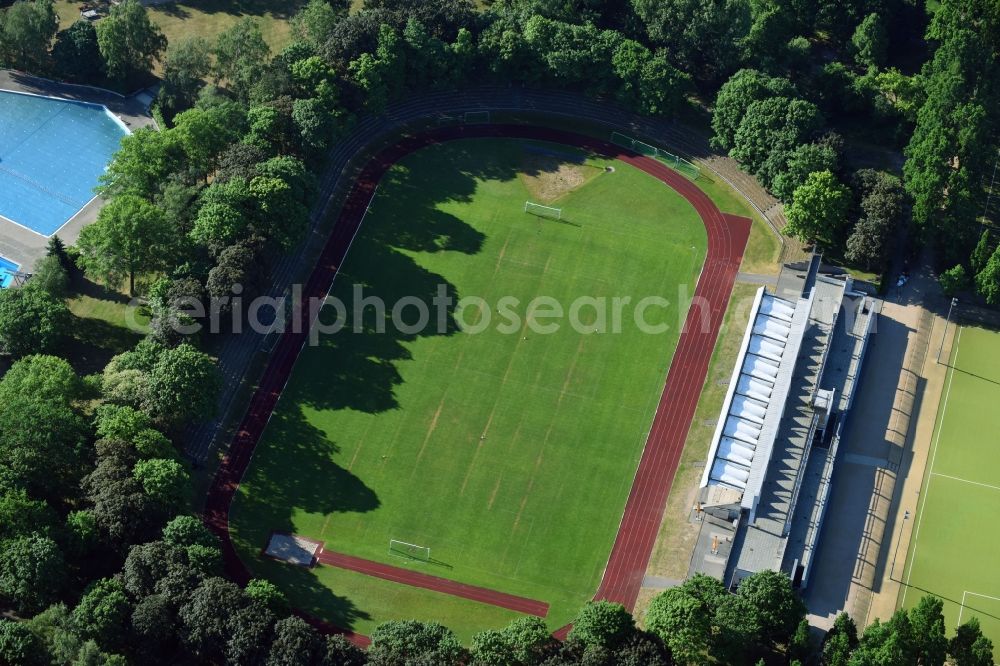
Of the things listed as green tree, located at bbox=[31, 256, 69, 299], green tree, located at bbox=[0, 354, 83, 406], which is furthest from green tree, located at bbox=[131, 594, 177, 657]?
green tree, located at bbox=[31, 256, 69, 299]

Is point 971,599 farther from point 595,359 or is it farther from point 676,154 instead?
point 676,154

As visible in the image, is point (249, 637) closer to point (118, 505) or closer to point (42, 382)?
point (118, 505)

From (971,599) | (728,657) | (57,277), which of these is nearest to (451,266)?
(57,277)

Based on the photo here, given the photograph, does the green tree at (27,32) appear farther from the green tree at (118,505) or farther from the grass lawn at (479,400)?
the green tree at (118,505)

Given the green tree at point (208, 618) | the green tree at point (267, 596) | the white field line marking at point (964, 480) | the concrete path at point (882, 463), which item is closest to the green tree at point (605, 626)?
the concrete path at point (882, 463)

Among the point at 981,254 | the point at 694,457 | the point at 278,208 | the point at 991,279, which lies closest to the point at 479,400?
the point at 694,457

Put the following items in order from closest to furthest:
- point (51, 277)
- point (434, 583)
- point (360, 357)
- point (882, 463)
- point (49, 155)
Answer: point (434, 583), point (882, 463), point (51, 277), point (360, 357), point (49, 155)

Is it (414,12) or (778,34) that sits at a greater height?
(778,34)
